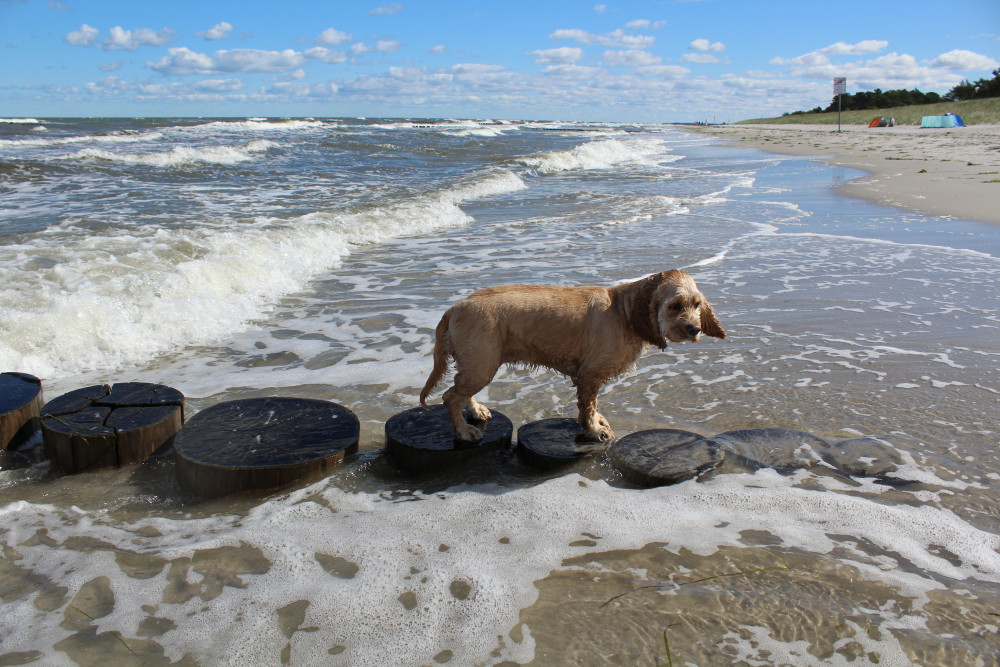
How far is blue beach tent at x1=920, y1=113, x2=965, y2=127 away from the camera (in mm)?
48125

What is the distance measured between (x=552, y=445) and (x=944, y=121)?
5884 centimetres

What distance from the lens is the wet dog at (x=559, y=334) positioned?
3.94 m

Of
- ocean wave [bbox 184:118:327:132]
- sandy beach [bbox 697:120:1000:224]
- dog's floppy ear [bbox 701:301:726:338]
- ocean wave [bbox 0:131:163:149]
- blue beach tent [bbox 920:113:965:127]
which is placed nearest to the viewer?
dog's floppy ear [bbox 701:301:726:338]

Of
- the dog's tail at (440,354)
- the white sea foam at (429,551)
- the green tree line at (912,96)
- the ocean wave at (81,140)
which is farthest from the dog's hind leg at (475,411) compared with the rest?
the green tree line at (912,96)

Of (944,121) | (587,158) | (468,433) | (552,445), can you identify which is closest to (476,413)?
(468,433)

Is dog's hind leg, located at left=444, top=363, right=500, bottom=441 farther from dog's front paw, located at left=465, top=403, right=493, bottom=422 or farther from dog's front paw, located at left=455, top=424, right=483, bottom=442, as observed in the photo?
dog's front paw, located at left=465, top=403, right=493, bottom=422

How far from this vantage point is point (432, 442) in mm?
4043

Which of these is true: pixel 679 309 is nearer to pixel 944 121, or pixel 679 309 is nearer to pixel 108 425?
pixel 108 425

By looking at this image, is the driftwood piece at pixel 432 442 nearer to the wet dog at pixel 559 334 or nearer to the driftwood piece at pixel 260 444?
the wet dog at pixel 559 334

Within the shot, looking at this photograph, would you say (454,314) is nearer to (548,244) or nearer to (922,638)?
(922,638)

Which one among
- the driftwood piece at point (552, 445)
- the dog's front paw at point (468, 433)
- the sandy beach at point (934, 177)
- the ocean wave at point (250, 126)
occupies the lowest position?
the driftwood piece at point (552, 445)

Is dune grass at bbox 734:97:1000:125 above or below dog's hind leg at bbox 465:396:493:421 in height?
above

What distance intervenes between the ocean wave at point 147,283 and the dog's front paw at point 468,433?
148 inches

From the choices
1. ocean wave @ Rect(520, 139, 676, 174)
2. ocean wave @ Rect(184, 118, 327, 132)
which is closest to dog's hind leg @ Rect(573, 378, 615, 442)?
ocean wave @ Rect(520, 139, 676, 174)
